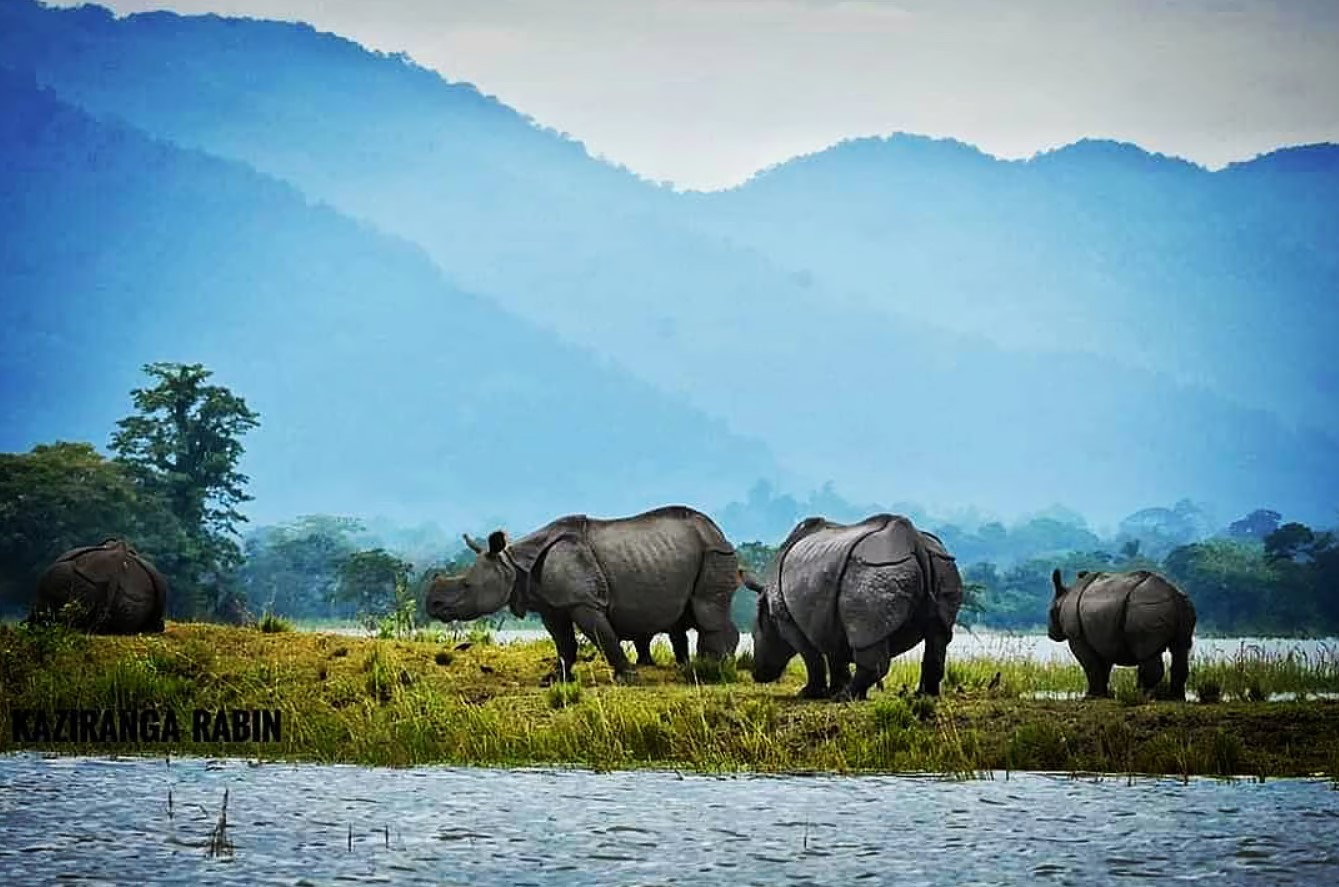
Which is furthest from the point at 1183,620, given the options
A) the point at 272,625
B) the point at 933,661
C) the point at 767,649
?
the point at 272,625

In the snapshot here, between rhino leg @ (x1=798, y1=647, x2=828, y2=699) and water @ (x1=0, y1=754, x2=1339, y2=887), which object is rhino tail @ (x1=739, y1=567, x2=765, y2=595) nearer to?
rhino leg @ (x1=798, y1=647, x2=828, y2=699)

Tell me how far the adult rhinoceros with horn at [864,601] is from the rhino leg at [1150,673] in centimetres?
227

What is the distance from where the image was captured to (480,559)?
22.7 meters

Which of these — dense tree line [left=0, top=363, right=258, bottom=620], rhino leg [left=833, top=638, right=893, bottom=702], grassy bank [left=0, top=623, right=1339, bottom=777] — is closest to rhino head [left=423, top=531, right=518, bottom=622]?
grassy bank [left=0, top=623, right=1339, bottom=777]

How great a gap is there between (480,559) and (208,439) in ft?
146

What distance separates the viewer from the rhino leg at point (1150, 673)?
20.3 m

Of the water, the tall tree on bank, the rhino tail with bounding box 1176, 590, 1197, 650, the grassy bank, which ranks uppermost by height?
the tall tree on bank

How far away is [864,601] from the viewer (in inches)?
733

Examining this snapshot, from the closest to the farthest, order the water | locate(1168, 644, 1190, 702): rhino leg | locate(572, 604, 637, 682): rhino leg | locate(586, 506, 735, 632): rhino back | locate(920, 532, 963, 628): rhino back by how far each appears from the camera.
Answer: the water → locate(920, 532, 963, 628): rhino back → locate(1168, 644, 1190, 702): rhino leg → locate(572, 604, 637, 682): rhino leg → locate(586, 506, 735, 632): rhino back

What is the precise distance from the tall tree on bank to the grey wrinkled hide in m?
37.0

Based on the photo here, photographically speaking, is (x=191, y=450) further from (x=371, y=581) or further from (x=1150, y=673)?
(x=1150, y=673)

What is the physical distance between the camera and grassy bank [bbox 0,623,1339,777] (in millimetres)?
17000

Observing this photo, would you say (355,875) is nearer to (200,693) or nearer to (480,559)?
(200,693)

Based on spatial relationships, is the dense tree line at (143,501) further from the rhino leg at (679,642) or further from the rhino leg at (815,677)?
the rhino leg at (815,677)
